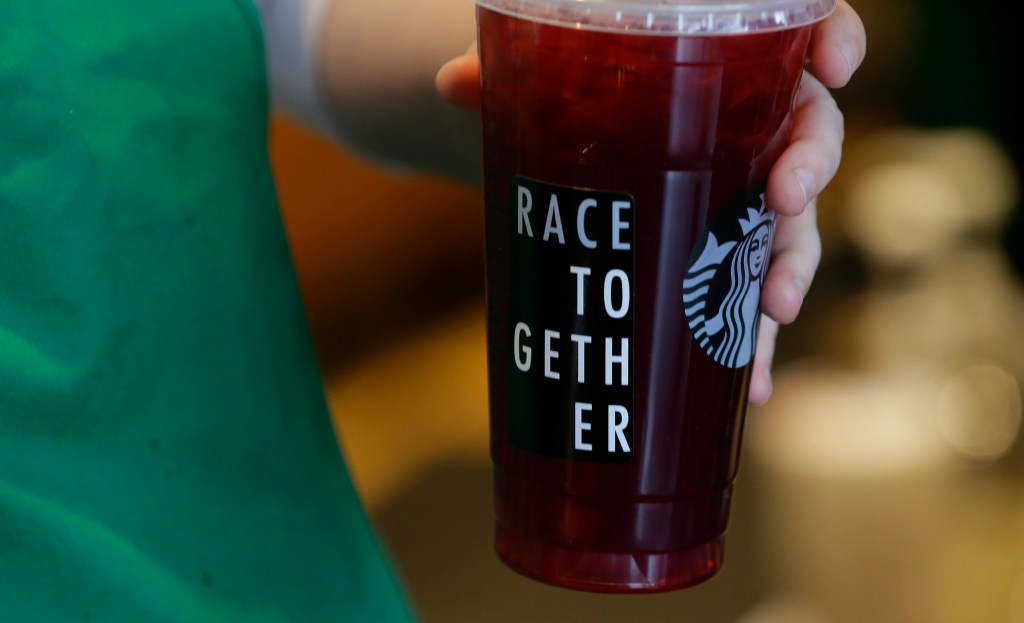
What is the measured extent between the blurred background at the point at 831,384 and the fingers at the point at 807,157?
4.21 feet

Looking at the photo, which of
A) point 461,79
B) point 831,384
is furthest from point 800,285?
point 831,384

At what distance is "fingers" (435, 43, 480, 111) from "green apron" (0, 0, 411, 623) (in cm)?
14

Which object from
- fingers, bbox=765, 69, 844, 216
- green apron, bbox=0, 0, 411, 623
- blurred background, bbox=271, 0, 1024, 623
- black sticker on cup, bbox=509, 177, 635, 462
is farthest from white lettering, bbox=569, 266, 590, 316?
blurred background, bbox=271, 0, 1024, 623

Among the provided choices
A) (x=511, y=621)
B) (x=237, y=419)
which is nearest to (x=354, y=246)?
(x=511, y=621)

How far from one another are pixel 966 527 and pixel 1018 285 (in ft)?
3.35

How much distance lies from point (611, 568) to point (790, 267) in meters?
0.21

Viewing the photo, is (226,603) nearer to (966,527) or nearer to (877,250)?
(966,527)

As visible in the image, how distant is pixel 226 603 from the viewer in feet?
2.45

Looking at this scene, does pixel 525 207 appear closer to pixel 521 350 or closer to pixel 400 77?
pixel 521 350

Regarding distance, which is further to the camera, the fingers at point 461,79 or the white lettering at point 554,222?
the fingers at point 461,79

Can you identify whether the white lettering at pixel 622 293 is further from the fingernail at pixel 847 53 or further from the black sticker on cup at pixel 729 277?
the fingernail at pixel 847 53

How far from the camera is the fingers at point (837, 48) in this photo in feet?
2.14

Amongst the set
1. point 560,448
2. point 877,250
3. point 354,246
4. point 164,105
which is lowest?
point 877,250

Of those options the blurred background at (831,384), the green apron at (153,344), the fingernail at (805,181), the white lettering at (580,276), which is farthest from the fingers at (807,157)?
the blurred background at (831,384)
